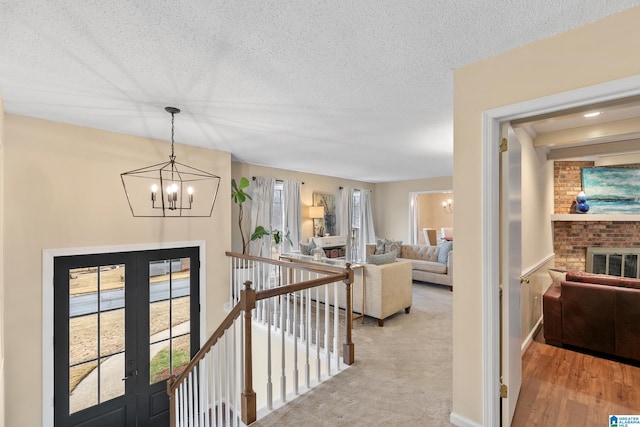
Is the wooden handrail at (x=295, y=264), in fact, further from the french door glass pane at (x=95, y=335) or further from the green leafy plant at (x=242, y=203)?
the french door glass pane at (x=95, y=335)

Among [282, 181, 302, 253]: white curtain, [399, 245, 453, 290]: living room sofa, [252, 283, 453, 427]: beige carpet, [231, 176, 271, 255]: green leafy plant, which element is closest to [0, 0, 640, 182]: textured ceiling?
[231, 176, 271, 255]: green leafy plant

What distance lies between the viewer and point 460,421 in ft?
6.30

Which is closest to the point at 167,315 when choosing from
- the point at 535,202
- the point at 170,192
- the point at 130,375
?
the point at 130,375

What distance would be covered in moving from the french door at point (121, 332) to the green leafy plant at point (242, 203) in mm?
1155

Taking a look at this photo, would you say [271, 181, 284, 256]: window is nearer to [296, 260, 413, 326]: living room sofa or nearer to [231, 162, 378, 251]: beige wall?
[231, 162, 378, 251]: beige wall

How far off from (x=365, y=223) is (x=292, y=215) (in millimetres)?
2573

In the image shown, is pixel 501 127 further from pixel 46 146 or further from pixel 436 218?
pixel 436 218

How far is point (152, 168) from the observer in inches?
147

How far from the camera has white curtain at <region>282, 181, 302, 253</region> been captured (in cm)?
624

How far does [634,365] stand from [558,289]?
901mm

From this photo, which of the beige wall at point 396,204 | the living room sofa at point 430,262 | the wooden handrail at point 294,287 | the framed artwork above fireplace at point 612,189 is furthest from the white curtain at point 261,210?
the framed artwork above fireplace at point 612,189

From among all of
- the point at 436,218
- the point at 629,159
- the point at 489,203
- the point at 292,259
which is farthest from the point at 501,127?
the point at 436,218

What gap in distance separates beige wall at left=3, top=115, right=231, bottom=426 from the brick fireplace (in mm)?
5925

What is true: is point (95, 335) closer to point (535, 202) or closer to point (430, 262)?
point (535, 202)
